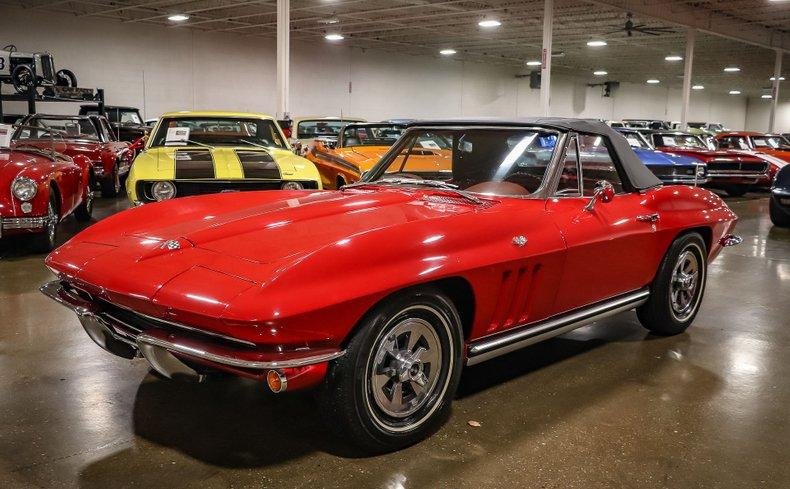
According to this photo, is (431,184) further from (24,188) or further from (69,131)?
(69,131)

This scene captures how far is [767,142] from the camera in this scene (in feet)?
51.0

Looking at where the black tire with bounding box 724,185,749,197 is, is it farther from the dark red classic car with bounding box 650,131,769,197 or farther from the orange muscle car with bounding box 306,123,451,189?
the orange muscle car with bounding box 306,123,451,189

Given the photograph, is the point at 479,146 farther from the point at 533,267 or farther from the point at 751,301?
the point at 751,301

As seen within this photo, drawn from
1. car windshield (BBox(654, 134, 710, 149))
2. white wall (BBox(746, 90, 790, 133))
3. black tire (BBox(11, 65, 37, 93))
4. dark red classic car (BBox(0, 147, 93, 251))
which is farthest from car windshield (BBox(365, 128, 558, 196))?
white wall (BBox(746, 90, 790, 133))

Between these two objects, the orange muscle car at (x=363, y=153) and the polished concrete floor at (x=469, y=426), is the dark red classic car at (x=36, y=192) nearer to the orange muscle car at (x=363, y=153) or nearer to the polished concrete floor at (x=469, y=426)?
the polished concrete floor at (x=469, y=426)

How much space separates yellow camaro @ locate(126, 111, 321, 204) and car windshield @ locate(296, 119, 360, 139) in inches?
191

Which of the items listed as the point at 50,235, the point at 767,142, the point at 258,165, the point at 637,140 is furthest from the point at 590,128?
the point at 767,142

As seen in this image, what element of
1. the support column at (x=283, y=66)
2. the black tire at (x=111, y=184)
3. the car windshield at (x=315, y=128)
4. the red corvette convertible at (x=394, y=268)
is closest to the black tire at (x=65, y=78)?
the black tire at (x=111, y=184)

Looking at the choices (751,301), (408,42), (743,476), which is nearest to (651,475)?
(743,476)

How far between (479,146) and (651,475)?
1932 millimetres

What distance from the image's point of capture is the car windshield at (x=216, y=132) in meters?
7.10

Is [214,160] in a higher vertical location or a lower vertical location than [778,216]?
higher

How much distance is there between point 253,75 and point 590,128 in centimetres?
2011

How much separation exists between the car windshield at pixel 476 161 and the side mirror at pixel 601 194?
0.96ft
